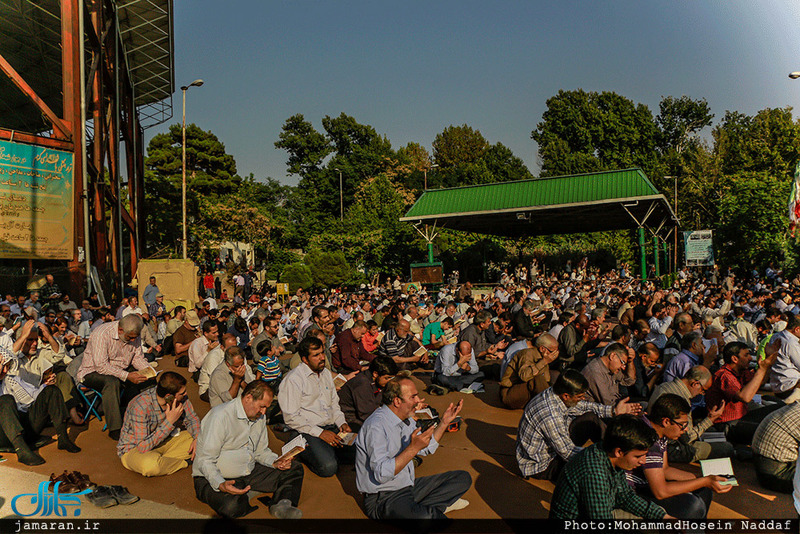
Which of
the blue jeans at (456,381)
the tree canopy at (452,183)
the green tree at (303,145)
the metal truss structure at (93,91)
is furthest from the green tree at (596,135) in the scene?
the blue jeans at (456,381)

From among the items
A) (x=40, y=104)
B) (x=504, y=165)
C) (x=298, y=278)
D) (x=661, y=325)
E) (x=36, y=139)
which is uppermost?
(x=504, y=165)

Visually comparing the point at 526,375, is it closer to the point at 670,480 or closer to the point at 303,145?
the point at 670,480

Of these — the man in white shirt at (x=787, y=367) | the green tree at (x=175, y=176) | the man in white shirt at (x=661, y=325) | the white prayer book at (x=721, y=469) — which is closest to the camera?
the white prayer book at (x=721, y=469)

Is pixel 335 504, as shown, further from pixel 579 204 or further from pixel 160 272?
pixel 579 204

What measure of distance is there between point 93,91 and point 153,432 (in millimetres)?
22144

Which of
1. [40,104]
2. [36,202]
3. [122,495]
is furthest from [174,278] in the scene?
[122,495]

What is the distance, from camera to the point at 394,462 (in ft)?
16.0

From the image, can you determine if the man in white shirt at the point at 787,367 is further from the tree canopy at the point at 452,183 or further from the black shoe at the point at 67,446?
the tree canopy at the point at 452,183

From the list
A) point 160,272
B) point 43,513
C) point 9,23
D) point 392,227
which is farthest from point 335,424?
point 392,227

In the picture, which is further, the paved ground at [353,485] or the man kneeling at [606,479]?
the paved ground at [353,485]

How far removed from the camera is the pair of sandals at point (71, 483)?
590 cm

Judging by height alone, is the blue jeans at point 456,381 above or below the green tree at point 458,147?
below

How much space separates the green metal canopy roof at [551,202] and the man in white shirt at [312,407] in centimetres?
2238

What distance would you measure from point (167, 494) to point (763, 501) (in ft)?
18.4
